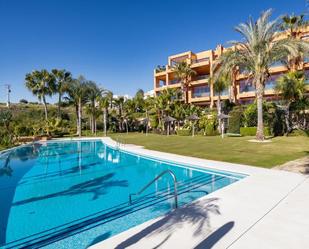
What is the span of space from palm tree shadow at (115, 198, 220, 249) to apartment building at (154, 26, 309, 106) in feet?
84.7

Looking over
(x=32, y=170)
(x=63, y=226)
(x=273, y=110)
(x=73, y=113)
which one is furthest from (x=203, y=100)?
(x=63, y=226)

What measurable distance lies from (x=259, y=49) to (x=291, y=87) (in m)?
6.95

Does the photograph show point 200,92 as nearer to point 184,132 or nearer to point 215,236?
point 184,132

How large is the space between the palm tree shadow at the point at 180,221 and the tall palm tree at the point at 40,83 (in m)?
36.4

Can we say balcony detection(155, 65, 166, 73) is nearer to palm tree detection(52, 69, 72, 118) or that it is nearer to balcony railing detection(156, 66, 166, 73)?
balcony railing detection(156, 66, 166, 73)

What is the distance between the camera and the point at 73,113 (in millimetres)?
48938

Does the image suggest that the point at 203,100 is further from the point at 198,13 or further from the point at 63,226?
the point at 63,226

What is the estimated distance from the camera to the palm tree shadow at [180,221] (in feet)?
14.0

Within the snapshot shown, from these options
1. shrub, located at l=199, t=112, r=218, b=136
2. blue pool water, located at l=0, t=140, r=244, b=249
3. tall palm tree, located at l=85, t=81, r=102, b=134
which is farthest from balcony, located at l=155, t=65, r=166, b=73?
blue pool water, located at l=0, t=140, r=244, b=249

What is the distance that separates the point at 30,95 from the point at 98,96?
11.3 m

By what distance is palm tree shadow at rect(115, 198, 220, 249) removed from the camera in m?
4.25

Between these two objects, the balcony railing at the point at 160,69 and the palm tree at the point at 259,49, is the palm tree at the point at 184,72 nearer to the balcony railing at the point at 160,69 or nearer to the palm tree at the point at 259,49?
the balcony railing at the point at 160,69

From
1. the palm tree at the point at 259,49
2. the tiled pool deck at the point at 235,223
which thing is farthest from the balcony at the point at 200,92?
the tiled pool deck at the point at 235,223

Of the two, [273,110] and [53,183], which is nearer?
[53,183]
